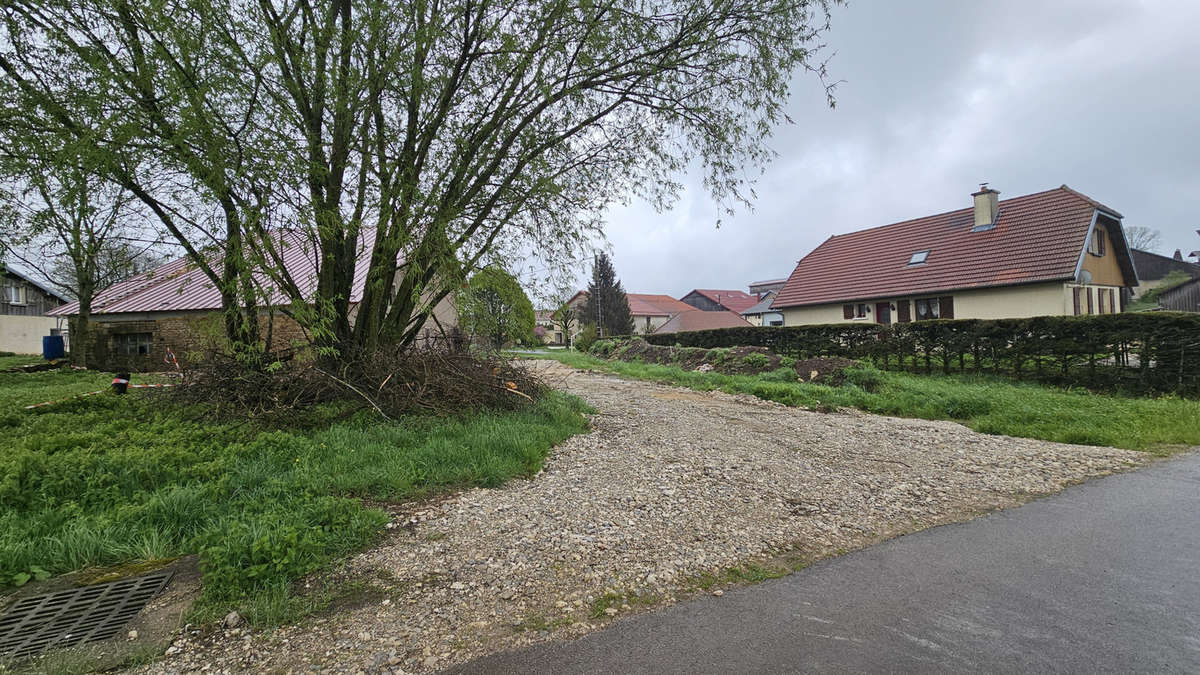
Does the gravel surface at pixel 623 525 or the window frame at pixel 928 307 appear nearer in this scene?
the gravel surface at pixel 623 525

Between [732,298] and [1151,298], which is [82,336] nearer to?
[1151,298]

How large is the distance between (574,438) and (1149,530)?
5416 mm

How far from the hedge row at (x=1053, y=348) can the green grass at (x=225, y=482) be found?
11502mm

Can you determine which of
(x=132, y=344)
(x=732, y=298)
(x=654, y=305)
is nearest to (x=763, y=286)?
(x=732, y=298)

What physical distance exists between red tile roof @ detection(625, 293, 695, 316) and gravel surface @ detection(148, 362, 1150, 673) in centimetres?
5837

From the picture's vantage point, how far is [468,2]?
710 centimetres

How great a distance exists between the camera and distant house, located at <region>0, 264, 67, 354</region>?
30594mm

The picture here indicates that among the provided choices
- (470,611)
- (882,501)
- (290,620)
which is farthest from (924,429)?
(290,620)

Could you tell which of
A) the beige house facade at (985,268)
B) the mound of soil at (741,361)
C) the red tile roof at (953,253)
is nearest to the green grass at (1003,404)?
the mound of soil at (741,361)

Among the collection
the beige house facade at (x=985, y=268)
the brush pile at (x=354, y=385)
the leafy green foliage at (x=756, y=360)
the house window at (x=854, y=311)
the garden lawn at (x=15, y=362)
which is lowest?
the leafy green foliage at (x=756, y=360)

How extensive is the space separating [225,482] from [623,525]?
323cm

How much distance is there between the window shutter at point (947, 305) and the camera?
75.6 ft

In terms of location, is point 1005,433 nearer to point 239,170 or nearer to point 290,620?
point 290,620

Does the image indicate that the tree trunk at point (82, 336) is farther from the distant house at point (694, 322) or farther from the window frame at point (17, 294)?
the distant house at point (694, 322)
